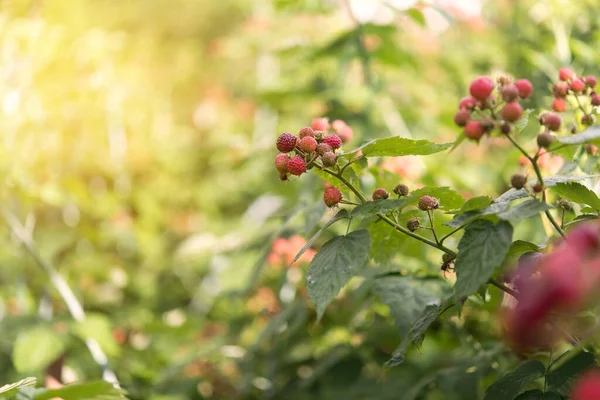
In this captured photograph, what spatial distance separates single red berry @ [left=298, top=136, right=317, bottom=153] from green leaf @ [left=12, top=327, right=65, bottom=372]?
98 cm

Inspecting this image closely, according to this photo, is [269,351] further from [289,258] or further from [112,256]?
[112,256]

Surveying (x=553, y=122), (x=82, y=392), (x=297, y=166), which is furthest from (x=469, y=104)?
(x=82, y=392)

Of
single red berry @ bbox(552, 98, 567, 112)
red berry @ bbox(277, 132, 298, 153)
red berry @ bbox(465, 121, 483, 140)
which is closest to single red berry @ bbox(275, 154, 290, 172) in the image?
red berry @ bbox(277, 132, 298, 153)

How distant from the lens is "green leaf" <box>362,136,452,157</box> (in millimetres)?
790

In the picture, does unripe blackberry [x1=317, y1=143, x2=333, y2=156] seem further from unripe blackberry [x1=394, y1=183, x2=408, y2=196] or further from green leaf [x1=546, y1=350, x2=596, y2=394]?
green leaf [x1=546, y1=350, x2=596, y2=394]

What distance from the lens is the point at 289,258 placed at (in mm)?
1690

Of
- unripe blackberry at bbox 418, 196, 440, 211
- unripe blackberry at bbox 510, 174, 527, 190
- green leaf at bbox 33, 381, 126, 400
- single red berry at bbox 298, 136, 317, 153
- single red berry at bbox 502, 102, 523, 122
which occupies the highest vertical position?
single red berry at bbox 502, 102, 523, 122

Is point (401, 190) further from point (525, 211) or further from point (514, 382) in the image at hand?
point (514, 382)

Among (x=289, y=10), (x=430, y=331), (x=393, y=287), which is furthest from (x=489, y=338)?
(x=289, y=10)

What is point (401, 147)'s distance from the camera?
0.80 metres

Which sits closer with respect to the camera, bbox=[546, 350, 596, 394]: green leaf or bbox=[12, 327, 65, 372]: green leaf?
bbox=[546, 350, 596, 394]: green leaf

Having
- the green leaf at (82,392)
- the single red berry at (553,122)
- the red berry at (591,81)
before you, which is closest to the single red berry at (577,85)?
the red berry at (591,81)

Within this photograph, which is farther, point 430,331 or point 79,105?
point 79,105

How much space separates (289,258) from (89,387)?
34.7 inches
